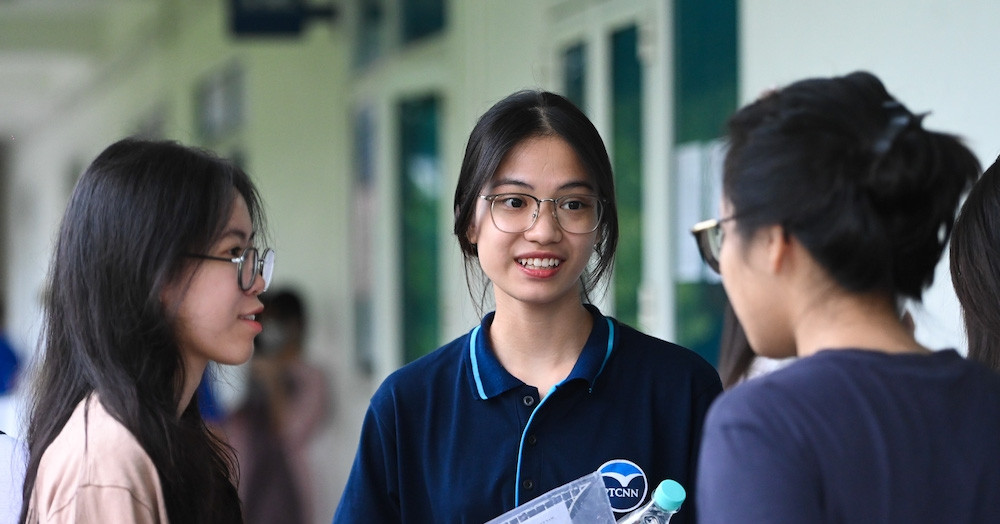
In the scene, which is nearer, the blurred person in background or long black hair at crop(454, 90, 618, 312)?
long black hair at crop(454, 90, 618, 312)

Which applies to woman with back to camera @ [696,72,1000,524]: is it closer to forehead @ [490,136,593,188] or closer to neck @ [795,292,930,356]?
neck @ [795,292,930,356]

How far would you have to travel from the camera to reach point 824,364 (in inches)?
Answer: 45.4

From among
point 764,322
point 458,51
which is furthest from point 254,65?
point 764,322

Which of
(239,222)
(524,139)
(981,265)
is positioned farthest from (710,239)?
(239,222)

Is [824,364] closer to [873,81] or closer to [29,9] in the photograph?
[873,81]

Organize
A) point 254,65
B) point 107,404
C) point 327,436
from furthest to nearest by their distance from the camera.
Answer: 1. point 254,65
2. point 327,436
3. point 107,404

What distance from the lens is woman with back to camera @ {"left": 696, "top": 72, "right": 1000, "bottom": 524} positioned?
3.65ft

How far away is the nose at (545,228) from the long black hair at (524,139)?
9 centimetres

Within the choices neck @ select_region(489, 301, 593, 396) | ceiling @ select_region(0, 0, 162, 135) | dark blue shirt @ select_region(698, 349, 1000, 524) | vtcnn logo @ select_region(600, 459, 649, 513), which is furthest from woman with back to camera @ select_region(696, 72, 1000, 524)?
ceiling @ select_region(0, 0, 162, 135)

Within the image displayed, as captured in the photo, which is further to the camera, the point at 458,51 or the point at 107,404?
the point at 458,51

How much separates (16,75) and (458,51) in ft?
33.2

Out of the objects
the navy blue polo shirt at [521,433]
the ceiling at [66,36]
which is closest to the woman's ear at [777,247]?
the navy blue polo shirt at [521,433]

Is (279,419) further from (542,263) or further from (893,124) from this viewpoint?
(893,124)

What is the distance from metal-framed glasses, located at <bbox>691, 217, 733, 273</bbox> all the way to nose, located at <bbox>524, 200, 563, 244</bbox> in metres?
0.37
